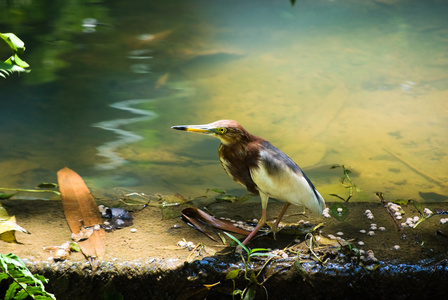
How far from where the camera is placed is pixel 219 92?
210 inches

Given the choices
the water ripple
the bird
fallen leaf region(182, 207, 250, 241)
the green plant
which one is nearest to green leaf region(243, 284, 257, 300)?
the green plant

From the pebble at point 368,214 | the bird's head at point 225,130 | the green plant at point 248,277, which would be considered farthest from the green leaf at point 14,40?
the pebble at point 368,214

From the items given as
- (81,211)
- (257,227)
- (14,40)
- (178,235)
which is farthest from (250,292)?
(14,40)

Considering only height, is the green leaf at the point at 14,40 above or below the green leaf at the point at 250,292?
above

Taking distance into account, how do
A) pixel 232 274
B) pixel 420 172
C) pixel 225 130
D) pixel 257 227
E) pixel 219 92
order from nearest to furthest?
pixel 232 274, pixel 225 130, pixel 257 227, pixel 420 172, pixel 219 92

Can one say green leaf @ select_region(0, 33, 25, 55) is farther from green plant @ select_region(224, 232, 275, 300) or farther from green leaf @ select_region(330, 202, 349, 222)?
green leaf @ select_region(330, 202, 349, 222)

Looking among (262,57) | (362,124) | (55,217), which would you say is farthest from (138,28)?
(55,217)

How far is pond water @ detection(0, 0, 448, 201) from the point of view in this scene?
4012 millimetres

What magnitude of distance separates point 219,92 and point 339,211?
2.61 metres

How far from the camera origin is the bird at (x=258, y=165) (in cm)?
259

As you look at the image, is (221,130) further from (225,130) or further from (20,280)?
(20,280)

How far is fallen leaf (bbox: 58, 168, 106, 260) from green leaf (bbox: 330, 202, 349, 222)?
1.27 m

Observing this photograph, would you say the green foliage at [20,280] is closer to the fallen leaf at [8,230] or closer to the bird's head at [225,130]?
the fallen leaf at [8,230]

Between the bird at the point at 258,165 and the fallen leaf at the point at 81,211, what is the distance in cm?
69
